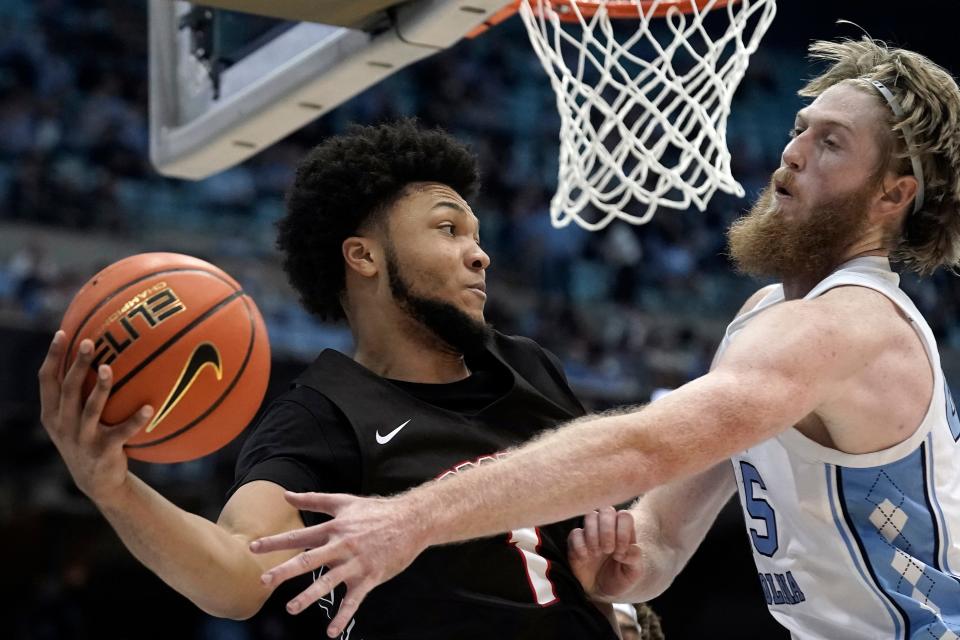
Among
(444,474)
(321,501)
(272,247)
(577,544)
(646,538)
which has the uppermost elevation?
(321,501)

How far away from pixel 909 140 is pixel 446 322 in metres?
1.14

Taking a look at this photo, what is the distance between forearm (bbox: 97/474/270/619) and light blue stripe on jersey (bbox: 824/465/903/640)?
3.85 ft

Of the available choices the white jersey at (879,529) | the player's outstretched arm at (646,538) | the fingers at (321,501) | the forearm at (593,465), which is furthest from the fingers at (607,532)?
the fingers at (321,501)

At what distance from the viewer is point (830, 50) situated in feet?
10.8

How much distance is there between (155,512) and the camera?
7.73 feet

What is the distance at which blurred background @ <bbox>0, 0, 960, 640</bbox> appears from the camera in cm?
787

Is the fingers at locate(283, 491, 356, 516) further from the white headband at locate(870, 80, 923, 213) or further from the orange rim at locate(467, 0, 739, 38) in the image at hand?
the orange rim at locate(467, 0, 739, 38)

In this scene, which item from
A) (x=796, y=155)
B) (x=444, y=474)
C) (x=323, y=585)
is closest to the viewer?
(x=323, y=585)

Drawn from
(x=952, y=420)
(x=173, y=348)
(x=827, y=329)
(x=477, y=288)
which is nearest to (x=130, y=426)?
(x=173, y=348)

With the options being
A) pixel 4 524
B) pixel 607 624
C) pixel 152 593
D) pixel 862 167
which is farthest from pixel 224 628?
pixel 862 167

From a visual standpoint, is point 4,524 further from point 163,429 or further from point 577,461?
point 577,461

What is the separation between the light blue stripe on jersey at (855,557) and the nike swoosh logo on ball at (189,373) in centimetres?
128

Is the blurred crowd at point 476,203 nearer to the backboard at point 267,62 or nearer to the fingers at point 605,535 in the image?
the backboard at point 267,62

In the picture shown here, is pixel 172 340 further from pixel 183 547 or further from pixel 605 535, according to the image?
pixel 605 535
